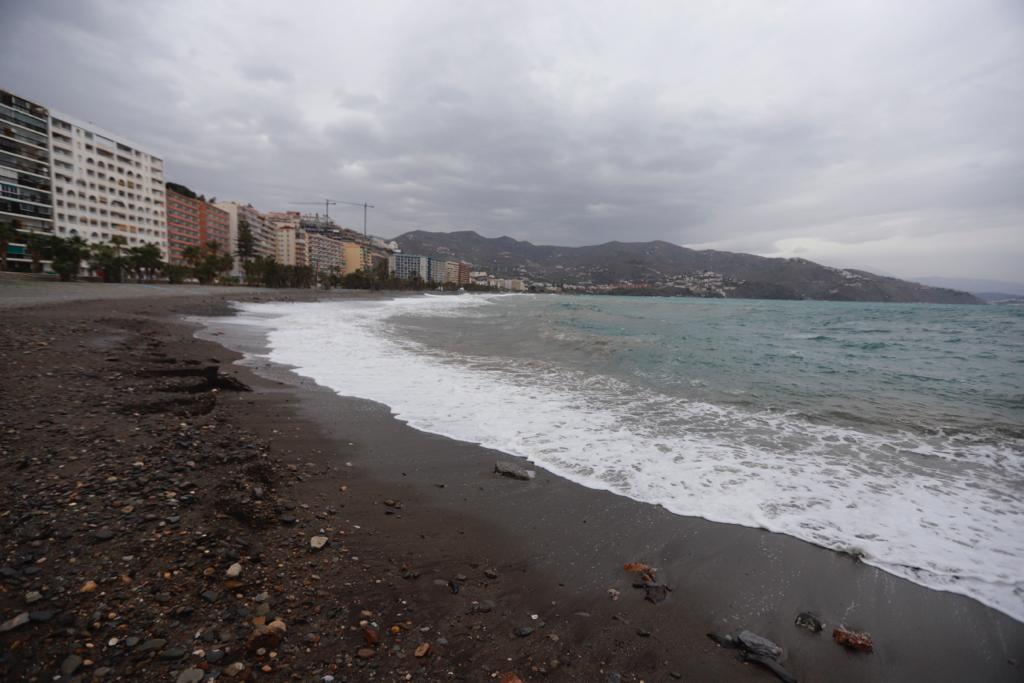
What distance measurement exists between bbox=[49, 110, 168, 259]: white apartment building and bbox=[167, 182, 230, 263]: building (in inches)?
357

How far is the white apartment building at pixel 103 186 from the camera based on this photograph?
228ft

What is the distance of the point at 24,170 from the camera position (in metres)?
63.6

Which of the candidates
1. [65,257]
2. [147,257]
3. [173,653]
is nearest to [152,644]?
[173,653]

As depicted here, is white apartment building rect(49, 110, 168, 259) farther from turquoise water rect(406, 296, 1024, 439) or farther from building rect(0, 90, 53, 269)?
turquoise water rect(406, 296, 1024, 439)

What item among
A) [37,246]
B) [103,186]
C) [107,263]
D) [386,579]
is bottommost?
[386,579]

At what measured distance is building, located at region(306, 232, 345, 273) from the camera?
541ft

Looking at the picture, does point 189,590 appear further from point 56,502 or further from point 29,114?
point 29,114

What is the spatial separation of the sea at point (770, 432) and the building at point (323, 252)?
530 feet

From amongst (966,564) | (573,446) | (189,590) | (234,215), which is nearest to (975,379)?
(966,564)

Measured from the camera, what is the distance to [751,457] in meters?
5.87

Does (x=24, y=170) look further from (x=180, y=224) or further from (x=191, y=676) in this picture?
(x=191, y=676)

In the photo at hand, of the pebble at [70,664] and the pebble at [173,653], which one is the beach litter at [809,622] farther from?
the pebble at [70,664]

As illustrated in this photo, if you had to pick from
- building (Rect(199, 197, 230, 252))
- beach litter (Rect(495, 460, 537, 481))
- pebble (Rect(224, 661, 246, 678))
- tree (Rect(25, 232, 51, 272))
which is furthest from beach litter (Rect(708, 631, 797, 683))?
building (Rect(199, 197, 230, 252))

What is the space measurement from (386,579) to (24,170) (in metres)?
99.2
